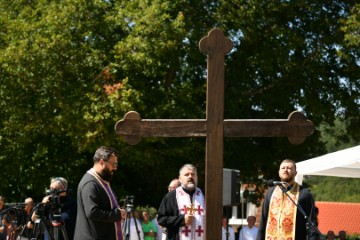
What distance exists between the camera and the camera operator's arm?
9.09 metres

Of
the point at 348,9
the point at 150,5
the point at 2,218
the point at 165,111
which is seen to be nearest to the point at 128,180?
the point at 165,111

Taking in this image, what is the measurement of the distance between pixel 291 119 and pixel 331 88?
22444mm

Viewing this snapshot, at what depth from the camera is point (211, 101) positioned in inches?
311

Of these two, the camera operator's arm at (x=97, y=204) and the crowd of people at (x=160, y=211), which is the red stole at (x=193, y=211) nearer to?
the crowd of people at (x=160, y=211)

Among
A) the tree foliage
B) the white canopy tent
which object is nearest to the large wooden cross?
the white canopy tent

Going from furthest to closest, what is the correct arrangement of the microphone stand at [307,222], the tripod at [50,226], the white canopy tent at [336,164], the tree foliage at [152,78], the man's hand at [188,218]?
the tree foliage at [152,78]
the white canopy tent at [336,164]
the tripod at [50,226]
the man's hand at [188,218]
the microphone stand at [307,222]

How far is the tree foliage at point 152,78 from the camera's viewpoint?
87.2 ft

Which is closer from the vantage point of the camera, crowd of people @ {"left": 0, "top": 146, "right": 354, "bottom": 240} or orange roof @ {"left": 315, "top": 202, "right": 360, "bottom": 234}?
crowd of people @ {"left": 0, "top": 146, "right": 354, "bottom": 240}

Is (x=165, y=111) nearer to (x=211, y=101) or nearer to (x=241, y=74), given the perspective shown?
(x=241, y=74)

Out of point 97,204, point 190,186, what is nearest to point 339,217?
point 190,186

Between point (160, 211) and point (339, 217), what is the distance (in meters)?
32.5

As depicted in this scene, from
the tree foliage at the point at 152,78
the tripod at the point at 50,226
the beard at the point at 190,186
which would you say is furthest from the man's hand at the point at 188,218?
the tree foliage at the point at 152,78

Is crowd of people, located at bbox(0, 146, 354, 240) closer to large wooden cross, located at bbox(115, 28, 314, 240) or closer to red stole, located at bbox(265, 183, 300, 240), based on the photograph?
red stole, located at bbox(265, 183, 300, 240)

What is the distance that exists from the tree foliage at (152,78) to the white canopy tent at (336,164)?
371 inches
